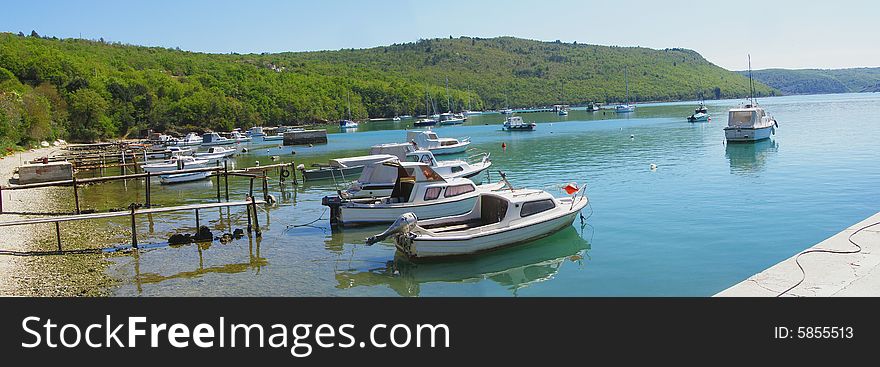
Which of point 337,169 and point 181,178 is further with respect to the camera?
point 181,178

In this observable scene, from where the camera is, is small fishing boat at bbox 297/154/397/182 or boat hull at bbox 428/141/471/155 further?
boat hull at bbox 428/141/471/155

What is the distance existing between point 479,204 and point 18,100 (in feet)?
218

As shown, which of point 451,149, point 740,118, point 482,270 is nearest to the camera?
point 482,270

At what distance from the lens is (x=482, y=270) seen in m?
21.1

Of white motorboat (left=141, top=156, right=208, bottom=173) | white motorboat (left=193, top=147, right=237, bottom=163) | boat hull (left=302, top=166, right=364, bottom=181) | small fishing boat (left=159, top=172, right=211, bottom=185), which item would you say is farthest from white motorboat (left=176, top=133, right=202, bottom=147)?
boat hull (left=302, top=166, right=364, bottom=181)

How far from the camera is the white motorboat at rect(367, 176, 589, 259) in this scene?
21.2m

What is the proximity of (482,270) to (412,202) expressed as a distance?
7.84 m

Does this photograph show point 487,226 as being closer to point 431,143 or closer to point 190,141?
point 431,143

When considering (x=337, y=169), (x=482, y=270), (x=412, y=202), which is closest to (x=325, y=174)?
(x=337, y=169)

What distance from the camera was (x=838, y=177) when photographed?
1528 inches

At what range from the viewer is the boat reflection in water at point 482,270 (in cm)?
1992

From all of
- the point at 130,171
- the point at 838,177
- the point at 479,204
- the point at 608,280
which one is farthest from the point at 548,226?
the point at 130,171

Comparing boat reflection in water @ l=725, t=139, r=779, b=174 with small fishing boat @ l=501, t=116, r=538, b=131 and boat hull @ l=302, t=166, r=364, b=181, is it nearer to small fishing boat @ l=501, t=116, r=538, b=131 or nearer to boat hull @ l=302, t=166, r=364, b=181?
boat hull @ l=302, t=166, r=364, b=181

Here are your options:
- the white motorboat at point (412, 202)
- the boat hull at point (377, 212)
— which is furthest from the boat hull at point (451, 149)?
the boat hull at point (377, 212)
